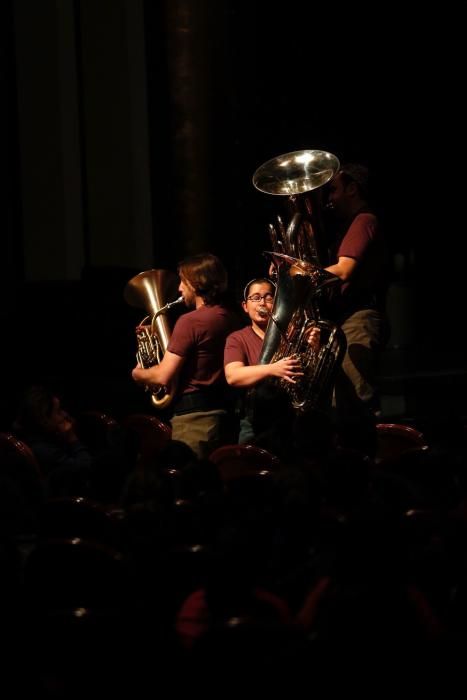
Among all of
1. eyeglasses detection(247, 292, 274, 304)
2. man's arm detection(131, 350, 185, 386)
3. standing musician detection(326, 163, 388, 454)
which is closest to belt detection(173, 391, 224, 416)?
man's arm detection(131, 350, 185, 386)

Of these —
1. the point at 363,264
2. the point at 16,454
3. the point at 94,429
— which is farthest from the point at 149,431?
the point at 363,264

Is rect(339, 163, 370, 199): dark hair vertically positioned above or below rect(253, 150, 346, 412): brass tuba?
above

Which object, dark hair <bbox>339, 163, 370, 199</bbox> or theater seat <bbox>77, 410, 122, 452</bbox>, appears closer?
dark hair <bbox>339, 163, 370, 199</bbox>

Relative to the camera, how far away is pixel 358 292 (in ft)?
17.8

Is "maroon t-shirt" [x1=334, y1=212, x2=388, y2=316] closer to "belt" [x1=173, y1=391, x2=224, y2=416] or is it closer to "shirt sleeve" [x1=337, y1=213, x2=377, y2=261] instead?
"shirt sleeve" [x1=337, y1=213, x2=377, y2=261]

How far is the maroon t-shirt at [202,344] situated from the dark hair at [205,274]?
0.26 feet

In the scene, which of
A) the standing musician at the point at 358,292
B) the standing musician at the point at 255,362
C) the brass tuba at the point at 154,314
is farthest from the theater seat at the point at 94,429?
the standing musician at the point at 358,292

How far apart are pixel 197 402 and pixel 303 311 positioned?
66cm

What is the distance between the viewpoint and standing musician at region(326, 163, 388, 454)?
17.5 ft

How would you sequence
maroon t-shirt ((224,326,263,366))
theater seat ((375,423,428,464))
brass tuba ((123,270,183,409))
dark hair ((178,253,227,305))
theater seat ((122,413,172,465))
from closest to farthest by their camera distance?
theater seat ((375,423,428,464)), maroon t-shirt ((224,326,263,366)), dark hair ((178,253,227,305)), theater seat ((122,413,172,465)), brass tuba ((123,270,183,409))

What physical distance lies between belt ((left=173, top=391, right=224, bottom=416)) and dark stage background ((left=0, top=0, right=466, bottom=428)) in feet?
5.69

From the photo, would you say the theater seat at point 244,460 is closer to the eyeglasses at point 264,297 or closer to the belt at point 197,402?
the belt at point 197,402

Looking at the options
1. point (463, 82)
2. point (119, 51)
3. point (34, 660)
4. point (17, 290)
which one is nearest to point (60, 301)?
point (17, 290)

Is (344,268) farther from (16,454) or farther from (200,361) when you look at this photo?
(16,454)
